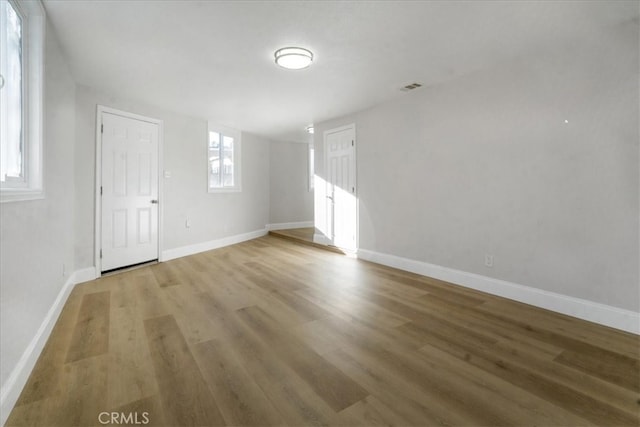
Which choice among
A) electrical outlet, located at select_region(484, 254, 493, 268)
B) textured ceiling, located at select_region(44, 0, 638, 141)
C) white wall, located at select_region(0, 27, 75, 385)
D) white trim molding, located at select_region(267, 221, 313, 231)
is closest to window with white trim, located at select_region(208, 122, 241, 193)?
white trim molding, located at select_region(267, 221, 313, 231)

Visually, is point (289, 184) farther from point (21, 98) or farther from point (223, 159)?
point (21, 98)

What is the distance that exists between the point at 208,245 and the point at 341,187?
8.90 ft

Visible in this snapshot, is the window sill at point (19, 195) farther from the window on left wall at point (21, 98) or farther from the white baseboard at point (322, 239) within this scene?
the white baseboard at point (322, 239)

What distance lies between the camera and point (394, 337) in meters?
2.12

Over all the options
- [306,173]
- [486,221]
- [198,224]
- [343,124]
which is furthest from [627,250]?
[306,173]

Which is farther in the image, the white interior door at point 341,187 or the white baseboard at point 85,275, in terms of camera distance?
the white interior door at point 341,187

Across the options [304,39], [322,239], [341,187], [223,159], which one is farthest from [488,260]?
[223,159]

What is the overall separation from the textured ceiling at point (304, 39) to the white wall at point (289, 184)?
11.1 ft

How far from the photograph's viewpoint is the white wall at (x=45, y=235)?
1458mm

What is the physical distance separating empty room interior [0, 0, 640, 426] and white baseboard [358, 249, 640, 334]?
0.05ft

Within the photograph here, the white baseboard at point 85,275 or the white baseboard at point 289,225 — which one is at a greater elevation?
the white baseboard at point 289,225

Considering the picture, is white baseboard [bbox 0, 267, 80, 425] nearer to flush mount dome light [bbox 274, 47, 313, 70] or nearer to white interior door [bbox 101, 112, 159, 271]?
white interior door [bbox 101, 112, 159, 271]

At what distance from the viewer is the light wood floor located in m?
1.40

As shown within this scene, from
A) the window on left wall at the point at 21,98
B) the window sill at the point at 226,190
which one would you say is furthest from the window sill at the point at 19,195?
the window sill at the point at 226,190
